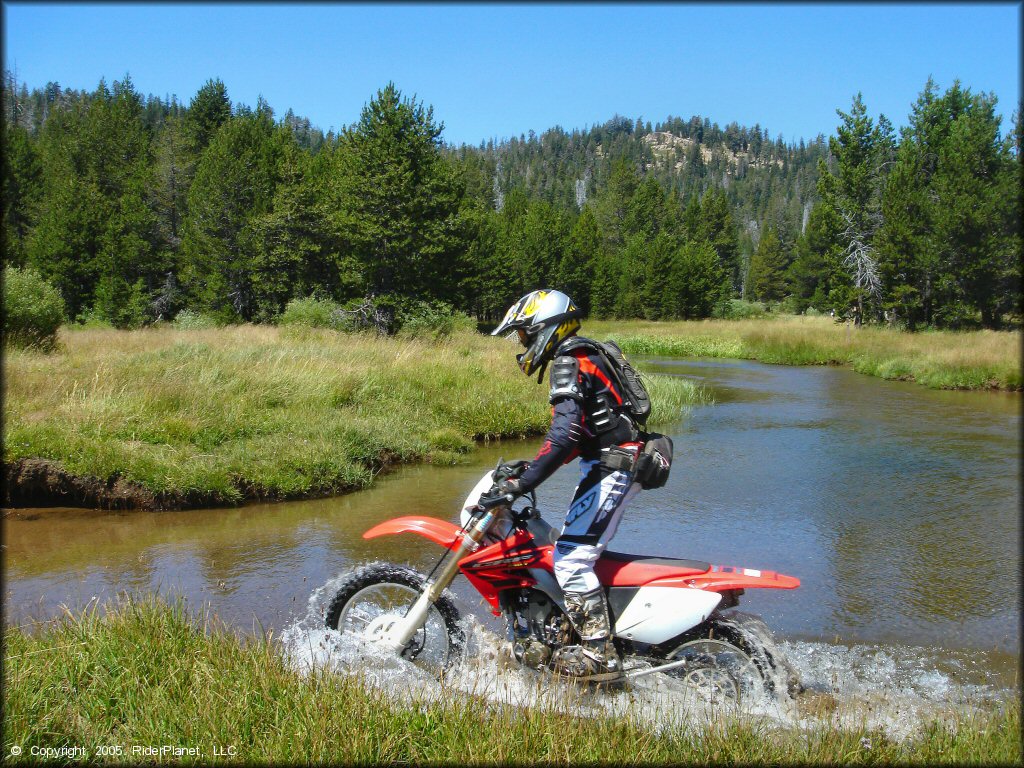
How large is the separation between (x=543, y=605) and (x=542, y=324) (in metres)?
1.76

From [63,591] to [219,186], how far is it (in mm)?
43013

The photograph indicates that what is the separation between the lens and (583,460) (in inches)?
197

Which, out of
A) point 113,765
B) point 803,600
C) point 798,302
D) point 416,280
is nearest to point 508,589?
point 113,765

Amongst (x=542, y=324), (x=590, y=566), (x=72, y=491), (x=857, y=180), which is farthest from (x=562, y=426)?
(x=857, y=180)

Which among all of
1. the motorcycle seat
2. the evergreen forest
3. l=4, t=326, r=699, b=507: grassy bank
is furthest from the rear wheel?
the evergreen forest

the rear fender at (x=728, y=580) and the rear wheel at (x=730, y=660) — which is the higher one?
the rear fender at (x=728, y=580)

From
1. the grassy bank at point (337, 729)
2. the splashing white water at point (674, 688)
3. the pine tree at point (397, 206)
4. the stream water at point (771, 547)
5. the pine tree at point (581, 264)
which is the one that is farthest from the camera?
the pine tree at point (581, 264)

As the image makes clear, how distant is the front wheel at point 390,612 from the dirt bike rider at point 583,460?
0.77m

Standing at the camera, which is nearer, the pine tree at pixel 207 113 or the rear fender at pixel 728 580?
the rear fender at pixel 728 580

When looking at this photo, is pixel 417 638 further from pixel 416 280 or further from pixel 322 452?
pixel 416 280

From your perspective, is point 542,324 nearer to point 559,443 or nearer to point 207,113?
point 559,443

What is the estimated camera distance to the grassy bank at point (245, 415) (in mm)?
9812

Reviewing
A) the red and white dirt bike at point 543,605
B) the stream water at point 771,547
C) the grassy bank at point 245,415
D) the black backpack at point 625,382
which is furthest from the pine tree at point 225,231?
the black backpack at point 625,382

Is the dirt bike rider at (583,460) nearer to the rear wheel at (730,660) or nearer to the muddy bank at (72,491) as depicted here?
the rear wheel at (730,660)
